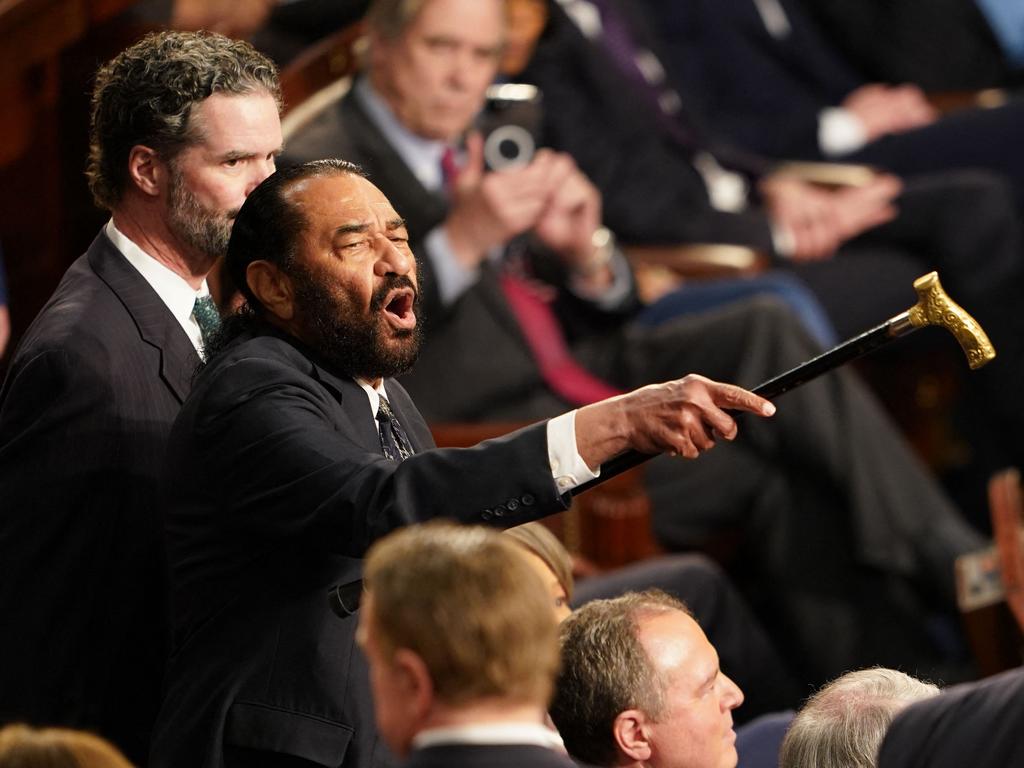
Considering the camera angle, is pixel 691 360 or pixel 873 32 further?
pixel 873 32

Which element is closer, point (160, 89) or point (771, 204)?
point (160, 89)

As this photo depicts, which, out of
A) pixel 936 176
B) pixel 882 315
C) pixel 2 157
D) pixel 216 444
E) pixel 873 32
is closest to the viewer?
pixel 216 444

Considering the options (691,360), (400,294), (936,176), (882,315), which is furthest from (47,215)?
(936,176)

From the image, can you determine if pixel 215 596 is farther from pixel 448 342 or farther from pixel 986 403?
pixel 986 403

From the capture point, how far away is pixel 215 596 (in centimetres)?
198

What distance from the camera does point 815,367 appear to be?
186 centimetres

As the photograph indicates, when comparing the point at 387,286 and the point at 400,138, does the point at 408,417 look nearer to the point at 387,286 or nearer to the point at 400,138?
the point at 387,286

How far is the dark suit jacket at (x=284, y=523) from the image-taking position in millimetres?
1833

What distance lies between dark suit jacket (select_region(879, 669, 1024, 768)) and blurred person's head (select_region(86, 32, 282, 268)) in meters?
0.93

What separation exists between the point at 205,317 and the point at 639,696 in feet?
2.18

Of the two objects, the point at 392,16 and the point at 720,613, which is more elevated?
the point at 392,16

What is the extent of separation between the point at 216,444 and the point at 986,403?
3.64 m

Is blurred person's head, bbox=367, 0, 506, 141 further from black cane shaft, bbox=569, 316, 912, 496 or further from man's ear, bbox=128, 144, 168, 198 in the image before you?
black cane shaft, bbox=569, 316, 912, 496

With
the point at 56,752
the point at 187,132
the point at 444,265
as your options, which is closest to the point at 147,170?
the point at 187,132
